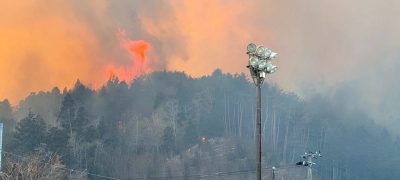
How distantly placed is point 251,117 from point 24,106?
2722 inches

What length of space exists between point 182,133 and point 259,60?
160414mm

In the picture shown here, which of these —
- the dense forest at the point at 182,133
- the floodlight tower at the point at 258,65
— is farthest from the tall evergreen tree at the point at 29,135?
the floodlight tower at the point at 258,65

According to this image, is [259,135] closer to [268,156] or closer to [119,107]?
[268,156]

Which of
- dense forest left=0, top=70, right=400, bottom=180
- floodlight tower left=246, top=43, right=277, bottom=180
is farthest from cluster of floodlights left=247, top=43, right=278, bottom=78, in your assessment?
dense forest left=0, top=70, right=400, bottom=180

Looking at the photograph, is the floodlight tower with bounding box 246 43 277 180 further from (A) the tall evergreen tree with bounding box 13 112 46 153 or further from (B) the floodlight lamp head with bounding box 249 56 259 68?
(A) the tall evergreen tree with bounding box 13 112 46 153

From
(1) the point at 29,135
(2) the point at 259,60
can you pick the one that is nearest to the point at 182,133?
(1) the point at 29,135

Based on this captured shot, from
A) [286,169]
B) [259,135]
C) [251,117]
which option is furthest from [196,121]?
[259,135]

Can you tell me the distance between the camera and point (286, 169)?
167250mm

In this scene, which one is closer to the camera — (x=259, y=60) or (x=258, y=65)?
(x=258, y=65)

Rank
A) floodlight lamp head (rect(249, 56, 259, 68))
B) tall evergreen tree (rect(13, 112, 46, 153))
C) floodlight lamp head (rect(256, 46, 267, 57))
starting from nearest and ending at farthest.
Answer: floodlight lamp head (rect(249, 56, 259, 68)) → floodlight lamp head (rect(256, 46, 267, 57)) → tall evergreen tree (rect(13, 112, 46, 153))

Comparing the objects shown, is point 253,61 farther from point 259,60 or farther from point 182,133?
point 182,133

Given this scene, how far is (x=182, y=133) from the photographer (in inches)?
6914

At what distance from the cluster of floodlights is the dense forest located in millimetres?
120442

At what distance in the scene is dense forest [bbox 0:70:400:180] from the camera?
15312cm
